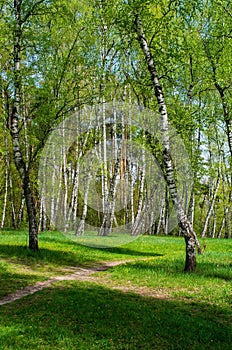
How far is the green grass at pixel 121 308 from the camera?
6.48 metres

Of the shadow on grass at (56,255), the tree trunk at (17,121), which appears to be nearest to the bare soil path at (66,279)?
the shadow on grass at (56,255)

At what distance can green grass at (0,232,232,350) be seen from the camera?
6.48m

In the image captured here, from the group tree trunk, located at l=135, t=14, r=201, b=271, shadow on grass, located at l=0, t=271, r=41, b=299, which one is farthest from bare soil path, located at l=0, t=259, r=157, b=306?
tree trunk, located at l=135, t=14, r=201, b=271

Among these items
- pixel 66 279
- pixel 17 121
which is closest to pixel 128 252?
pixel 66 279

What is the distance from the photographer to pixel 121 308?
323 inches

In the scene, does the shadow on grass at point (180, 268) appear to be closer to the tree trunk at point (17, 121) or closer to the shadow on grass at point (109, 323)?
the shadow on grass at point (109, 323)

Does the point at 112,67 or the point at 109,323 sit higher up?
the point at 112,67

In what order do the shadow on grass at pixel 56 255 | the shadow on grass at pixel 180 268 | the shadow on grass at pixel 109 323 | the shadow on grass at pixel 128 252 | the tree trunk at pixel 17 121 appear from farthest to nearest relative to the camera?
the shadow on grass at pixel 128 252
the tree trunk at pixel 17 121
the shadow on grass at pixel 56 255
the shadow on grass at pixel 180 268
the shadow on grass at pixel 109 323

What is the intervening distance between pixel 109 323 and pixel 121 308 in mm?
915

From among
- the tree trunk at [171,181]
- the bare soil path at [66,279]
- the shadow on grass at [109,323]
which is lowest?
the shadow on grass at [109,323]

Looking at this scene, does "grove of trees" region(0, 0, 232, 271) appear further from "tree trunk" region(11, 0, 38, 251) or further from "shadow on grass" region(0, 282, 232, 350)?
"shadow on grass" region(0, 282, 232, 350)

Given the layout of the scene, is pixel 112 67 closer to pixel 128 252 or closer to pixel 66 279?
pixel 128 252

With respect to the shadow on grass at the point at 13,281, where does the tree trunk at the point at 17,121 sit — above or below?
above

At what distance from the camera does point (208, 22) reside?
21.4 m
